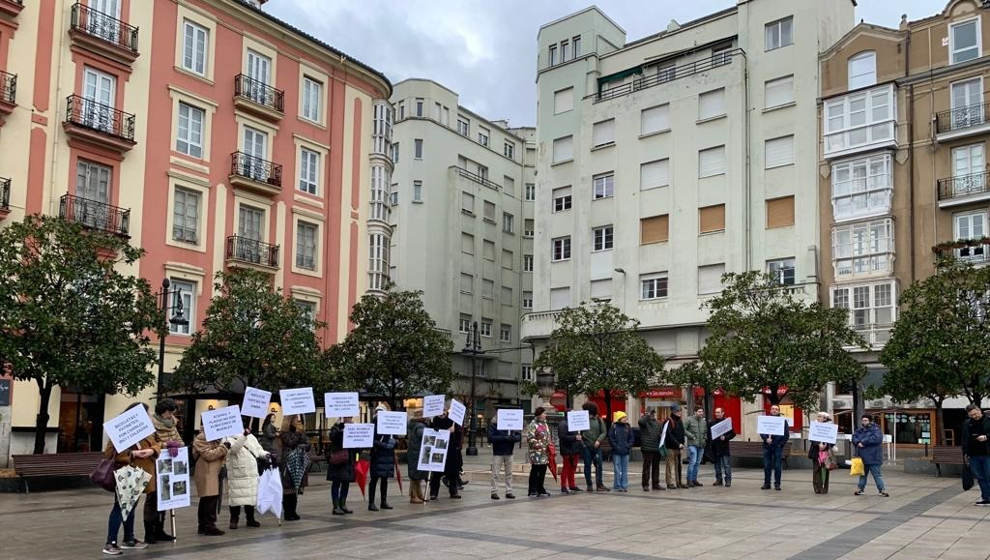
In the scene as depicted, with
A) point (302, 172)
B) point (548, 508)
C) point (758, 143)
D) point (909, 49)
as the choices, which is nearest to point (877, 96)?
point (909, 49)

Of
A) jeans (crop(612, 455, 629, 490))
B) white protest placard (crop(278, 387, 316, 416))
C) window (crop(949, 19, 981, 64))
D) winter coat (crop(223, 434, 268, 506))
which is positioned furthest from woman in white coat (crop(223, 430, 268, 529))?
window (crop(949, 19, 981, 64))

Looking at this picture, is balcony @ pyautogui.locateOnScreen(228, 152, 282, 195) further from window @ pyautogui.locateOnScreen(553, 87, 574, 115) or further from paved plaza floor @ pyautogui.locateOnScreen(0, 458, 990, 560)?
window @ pyautogui.locateOnScreen(553, 87, 574, 115)

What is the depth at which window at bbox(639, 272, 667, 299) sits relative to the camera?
45344 mm

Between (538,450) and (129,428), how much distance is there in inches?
339

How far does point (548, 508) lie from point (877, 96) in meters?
30.9

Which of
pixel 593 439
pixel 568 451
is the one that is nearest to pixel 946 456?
pixel 593 439

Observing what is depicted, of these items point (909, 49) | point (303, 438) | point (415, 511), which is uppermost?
point (909, 49)

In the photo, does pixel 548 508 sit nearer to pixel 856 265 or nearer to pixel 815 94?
pixel 856 265

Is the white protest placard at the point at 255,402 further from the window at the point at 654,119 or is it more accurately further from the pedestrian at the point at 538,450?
the window at the point at 654,119

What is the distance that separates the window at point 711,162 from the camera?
4423 centimetres

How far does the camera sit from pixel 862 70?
133 ft

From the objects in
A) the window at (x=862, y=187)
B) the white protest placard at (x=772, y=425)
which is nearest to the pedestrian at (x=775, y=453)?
the white protest placard at (x=772, y=425)

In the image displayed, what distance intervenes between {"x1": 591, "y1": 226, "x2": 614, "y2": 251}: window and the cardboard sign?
32.9 metres

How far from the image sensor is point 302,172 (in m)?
36.2
